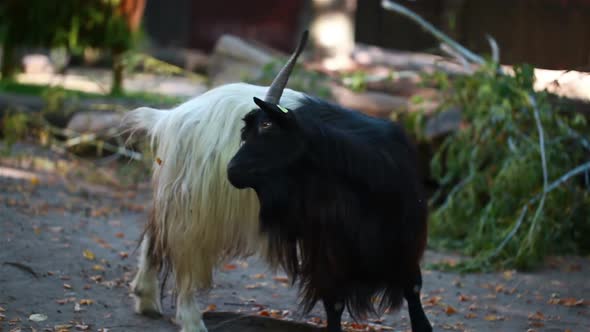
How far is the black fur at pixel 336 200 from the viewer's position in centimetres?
379

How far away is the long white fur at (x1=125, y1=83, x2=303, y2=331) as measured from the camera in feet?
14.0

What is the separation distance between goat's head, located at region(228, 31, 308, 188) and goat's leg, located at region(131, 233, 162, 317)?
4.05ft

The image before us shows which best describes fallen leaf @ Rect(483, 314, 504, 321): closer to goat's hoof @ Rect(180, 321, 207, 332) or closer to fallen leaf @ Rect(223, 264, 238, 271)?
goat's hoof @ Rect(180, 321, 207, 332)

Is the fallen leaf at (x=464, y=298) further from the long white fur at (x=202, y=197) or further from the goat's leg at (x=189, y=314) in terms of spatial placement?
the goat's leg at (x=189, y=314)

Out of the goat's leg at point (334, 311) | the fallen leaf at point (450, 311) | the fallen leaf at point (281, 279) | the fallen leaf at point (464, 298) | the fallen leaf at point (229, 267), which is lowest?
the fallen leaf at point (229, 267)

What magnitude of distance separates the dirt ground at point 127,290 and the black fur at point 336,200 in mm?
568

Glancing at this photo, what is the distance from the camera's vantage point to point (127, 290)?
5.24 m

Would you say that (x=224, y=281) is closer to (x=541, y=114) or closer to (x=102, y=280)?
(x=102, y=280)

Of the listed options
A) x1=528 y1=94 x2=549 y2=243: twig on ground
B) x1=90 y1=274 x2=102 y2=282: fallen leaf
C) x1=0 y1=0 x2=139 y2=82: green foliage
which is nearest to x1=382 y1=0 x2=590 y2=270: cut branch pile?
x1=528 y1=94 x2=549 y2=243: twig on ground

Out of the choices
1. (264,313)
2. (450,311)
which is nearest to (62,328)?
(264,313)

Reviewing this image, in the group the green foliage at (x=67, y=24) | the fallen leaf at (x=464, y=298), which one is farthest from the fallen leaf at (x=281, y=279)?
the green foliage at (x=67, y=24)

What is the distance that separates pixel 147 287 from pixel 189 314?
474 mm

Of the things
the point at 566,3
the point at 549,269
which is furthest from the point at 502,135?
the point at 566,3

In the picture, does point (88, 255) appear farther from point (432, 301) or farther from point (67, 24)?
point (67, 24)
